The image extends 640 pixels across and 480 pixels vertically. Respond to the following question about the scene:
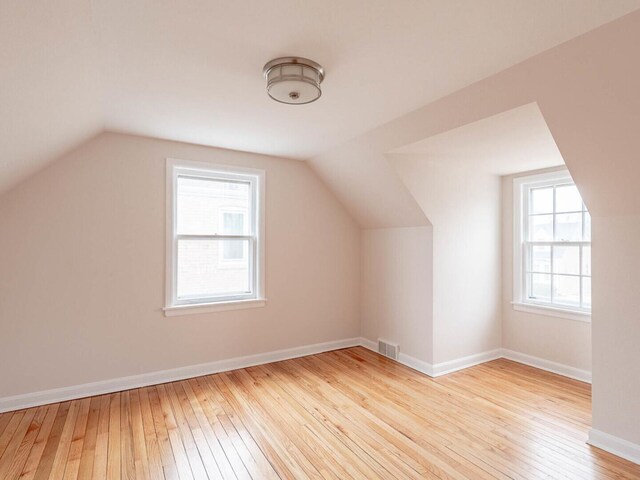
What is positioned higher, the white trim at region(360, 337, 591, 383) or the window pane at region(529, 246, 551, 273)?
the window pane at region(529, 246, 551, 273)

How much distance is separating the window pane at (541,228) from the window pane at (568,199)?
0.15m

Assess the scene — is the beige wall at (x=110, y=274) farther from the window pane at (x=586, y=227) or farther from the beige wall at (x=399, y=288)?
the window pane at (x=586, y=227)

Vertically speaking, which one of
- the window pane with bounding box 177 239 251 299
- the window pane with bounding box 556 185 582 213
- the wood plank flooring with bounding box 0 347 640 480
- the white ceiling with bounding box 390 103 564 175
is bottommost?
the wood plank flooring with bounding box 0 347 640 480

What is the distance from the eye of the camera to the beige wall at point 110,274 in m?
2.87

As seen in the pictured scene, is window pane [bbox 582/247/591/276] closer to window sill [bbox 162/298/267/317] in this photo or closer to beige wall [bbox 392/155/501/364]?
beige wall [bbox 392/155/501/364]

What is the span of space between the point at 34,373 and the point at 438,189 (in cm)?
407

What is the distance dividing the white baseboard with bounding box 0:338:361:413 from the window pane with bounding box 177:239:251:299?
750 mm

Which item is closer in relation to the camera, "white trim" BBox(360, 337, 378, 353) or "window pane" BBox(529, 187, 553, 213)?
"window pane" BBox(529, 187, 553, 213)

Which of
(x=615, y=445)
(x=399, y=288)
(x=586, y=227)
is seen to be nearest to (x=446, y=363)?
(x=399, y=288)

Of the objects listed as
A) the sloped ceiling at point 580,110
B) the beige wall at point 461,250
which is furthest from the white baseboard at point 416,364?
the sloped ceiling at point 580,110

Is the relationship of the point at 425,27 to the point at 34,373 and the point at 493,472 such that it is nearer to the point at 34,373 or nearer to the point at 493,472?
the point at 493,472

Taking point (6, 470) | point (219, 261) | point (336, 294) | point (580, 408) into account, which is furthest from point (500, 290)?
point (6, 470)

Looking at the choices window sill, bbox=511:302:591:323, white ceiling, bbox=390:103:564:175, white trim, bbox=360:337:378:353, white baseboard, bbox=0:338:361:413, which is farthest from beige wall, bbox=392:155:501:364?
white baseboard, bbox=0:338:361:413

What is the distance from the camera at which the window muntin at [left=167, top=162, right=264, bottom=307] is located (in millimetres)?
3578
